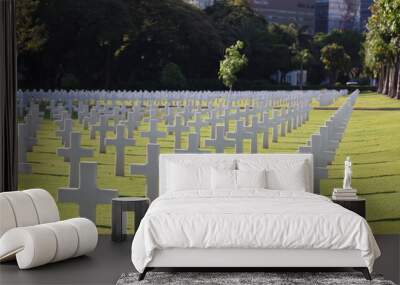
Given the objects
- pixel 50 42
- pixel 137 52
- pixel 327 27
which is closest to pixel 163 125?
pixel 137 52

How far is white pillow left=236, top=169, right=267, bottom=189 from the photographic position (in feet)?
25.6

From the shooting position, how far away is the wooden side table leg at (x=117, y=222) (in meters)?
7.84

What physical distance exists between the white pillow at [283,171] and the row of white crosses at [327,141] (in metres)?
0.48

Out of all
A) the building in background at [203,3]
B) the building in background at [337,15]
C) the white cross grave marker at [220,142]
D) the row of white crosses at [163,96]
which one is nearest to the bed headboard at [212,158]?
the white cross grave marker at [220,142]

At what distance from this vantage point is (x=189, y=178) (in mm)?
7977

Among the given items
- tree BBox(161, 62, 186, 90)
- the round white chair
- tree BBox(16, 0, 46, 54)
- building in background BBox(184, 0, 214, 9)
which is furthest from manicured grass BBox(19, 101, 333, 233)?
the round white chair

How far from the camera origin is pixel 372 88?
8797 mm

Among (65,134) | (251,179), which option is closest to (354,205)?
(251,179)

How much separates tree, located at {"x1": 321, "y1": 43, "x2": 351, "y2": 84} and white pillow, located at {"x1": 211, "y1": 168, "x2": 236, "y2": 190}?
5.90 feet

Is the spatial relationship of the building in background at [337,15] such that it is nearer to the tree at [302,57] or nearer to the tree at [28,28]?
the tree at [302,57]

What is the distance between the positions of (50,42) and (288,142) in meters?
2.76

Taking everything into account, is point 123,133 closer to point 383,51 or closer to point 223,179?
point 223,179

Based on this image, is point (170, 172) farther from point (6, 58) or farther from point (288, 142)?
point (6, 58)

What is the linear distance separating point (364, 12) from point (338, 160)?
1.61 m
